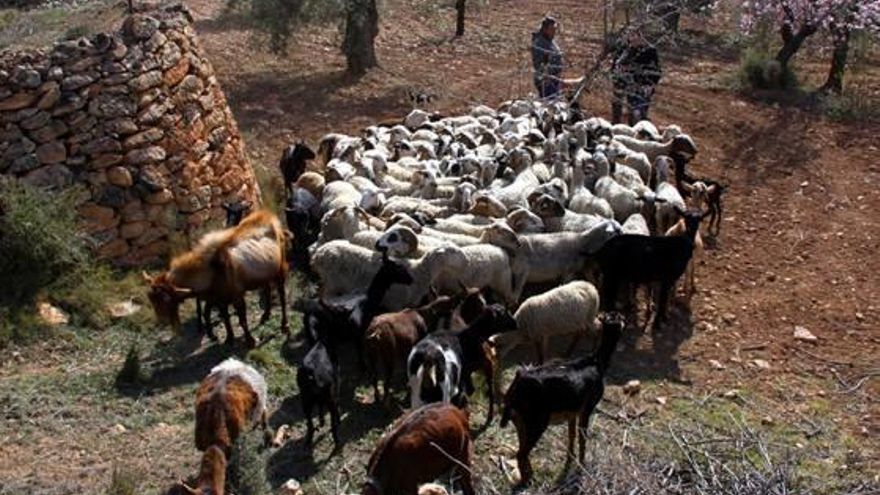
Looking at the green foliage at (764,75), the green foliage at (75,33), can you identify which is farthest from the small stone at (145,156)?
the green foliage at (764,75)

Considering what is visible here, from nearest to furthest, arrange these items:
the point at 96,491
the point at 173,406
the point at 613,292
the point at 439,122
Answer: the point at 96,491
the point at 173,406
the point at 613,292
the point at 439,122

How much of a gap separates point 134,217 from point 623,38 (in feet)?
19.8

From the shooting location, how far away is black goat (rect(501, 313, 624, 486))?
7.98 metres

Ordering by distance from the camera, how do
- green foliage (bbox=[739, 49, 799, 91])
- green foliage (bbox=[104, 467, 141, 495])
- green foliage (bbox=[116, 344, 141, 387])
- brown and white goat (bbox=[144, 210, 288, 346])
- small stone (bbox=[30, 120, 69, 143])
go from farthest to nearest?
green foliage (bbox=[739, 49, 799, 91]) < small stone (bbox=[30, 120, 69, 143]) < brown and white goat (bbox=[144, 210, 288, 346]) < green foliage (bbox=[116, 344, 141, 387]) < green foliage (bbox=[104, 467, 141, 495])

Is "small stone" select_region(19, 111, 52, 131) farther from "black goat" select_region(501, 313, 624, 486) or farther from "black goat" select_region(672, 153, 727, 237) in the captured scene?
"black goat" select_region(672, 153, 727, 237)

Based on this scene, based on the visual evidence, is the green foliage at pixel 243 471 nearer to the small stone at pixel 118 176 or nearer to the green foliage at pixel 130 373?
the green foliage at pixel 130 373

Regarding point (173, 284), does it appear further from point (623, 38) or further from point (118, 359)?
point (623, 38)

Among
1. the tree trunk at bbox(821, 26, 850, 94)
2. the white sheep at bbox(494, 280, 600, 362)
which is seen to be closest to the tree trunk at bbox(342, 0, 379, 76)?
the tree trunk at bbox(821, 26, 850, 94)

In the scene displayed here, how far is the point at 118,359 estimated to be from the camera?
414 inches

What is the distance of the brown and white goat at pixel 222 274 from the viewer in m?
10.4

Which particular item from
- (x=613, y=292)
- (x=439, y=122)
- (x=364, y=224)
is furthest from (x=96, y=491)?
(x=439, y=122)

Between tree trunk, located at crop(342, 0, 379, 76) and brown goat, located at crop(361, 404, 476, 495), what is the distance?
12.5 metres

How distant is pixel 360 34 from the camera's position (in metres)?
19.2

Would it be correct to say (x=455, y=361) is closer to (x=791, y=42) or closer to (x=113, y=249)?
(x=113, y=249)
